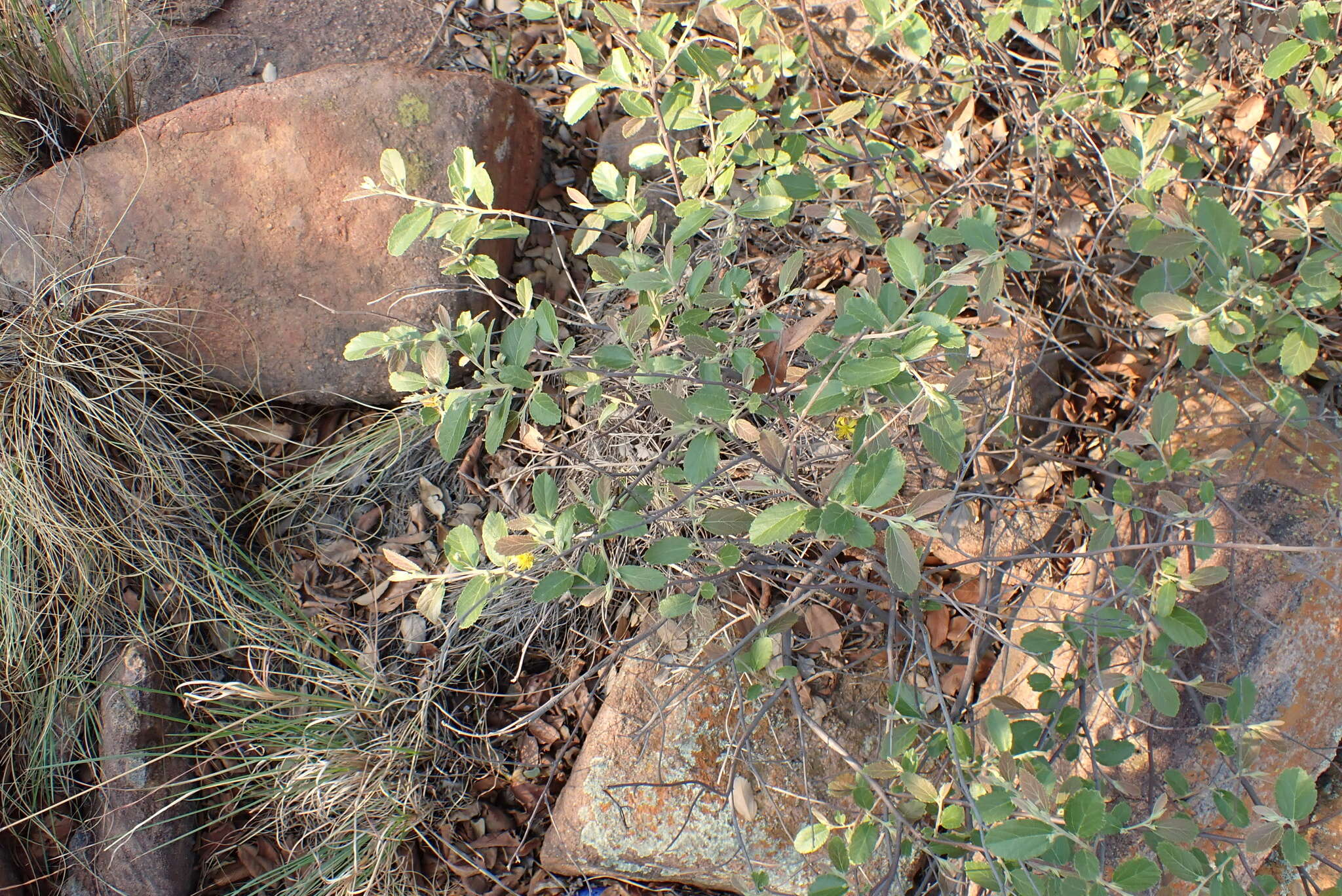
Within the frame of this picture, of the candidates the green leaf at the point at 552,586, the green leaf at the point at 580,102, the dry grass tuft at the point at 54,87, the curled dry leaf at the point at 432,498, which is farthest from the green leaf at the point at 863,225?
the dry grass tuft at the point at 54,87

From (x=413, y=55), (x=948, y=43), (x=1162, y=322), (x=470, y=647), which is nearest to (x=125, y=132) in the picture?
(x=413, y=55)

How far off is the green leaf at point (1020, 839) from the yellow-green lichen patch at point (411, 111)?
2.11m

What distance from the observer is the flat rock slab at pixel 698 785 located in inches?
76.0

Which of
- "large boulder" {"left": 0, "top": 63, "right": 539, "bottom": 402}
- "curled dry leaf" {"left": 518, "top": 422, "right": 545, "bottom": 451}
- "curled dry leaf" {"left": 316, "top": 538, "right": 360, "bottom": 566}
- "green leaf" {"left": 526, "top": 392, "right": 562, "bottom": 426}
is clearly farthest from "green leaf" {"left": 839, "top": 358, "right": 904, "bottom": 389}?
"curled dry leaf" {"left": 316, "top": 538, "right": 360, "bottom": 566}

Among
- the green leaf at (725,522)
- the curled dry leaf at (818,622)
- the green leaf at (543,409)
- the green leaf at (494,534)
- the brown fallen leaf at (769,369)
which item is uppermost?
the green leaf at (543,409)

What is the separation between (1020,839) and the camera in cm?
118

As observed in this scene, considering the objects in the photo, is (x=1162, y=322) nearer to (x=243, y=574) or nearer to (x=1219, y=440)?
(x=1219, y=440)

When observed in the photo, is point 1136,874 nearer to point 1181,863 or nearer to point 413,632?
point 1181,863

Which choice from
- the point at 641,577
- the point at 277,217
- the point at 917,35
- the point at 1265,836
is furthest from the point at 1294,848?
the point at 277,217

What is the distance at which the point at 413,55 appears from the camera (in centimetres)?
272

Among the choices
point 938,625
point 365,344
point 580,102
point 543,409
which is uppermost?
point 580,102

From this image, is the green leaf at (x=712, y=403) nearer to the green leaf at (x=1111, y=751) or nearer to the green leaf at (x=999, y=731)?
the green leaf at (x=999, y=731)

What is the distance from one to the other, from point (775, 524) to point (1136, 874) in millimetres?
692

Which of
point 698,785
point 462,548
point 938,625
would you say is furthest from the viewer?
point 938,625
